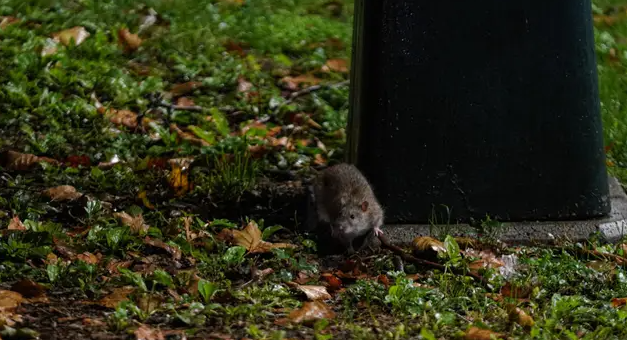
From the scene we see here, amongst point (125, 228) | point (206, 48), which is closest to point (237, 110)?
point (206, 48)

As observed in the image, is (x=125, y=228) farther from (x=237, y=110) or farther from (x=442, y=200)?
(x=237, y=110)

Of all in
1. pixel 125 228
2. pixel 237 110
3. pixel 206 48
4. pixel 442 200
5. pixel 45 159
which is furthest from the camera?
pixel 206 48

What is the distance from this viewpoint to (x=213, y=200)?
6.79m

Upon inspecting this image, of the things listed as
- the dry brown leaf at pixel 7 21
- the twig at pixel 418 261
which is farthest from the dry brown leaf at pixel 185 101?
the twig at pixel 418 261

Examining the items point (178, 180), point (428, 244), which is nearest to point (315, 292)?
point (428, 244)

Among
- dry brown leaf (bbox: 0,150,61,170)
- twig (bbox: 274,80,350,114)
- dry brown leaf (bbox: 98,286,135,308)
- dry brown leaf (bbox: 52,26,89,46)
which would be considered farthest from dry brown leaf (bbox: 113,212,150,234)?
dry brown leaf (bbox: 52,26,89,46)

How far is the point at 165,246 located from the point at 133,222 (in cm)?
37

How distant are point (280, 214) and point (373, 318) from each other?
5.98ft

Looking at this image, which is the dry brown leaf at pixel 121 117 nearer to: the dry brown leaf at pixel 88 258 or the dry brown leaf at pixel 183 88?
the dry brown leaf at pixel 183 88

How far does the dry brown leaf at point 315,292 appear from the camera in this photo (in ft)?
17.3

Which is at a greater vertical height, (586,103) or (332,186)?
(586,103)

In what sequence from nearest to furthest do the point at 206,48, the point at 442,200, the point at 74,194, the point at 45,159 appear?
the point at 442,200
the point at 74,194
the point at 45,159
the point at 206,48

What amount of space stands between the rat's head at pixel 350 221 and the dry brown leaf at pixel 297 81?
8.98ft

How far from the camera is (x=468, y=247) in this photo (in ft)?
19.9
